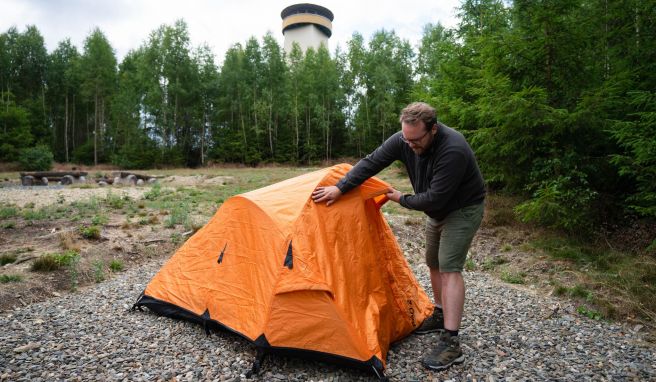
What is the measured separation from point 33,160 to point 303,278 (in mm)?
32898

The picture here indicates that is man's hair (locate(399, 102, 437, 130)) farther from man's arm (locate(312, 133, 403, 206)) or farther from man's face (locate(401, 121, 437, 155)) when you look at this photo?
man's arm (locate(312, 133, 403, 206))

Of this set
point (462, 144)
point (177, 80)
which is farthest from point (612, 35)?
point (177, 80)

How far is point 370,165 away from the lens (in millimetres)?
3797

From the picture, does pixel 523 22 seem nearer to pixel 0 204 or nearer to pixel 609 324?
pixel 609 324

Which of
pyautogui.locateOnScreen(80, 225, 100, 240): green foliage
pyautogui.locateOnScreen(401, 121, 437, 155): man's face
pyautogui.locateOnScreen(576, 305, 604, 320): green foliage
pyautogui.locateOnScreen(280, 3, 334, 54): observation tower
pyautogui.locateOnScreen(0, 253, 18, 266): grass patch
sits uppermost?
pyautogui.locateOnScreen(280, 3, 334, 54): observation tower

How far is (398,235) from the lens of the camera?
879cm

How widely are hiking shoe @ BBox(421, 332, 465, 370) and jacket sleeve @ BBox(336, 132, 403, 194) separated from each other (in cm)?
174

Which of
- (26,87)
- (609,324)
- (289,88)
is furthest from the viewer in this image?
(26,87)

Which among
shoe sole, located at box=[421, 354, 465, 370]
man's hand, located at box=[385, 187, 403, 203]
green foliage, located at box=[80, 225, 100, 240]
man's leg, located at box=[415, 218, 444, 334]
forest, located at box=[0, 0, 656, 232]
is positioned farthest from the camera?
forest, located at box=[0, 0, 656, 232]

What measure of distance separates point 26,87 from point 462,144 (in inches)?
1796

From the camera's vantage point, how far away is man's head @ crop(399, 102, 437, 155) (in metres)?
3.37

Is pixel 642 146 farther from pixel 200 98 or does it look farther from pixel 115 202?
pixel 200 98

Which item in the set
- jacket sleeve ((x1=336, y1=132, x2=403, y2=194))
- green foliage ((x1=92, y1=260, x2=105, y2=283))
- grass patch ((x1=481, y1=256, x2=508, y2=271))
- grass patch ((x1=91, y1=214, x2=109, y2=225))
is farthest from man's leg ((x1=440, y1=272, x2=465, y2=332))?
grass patch ((x1=91, y1=214, x2=109, y2=225))

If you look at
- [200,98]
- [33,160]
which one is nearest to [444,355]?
[33,160]
